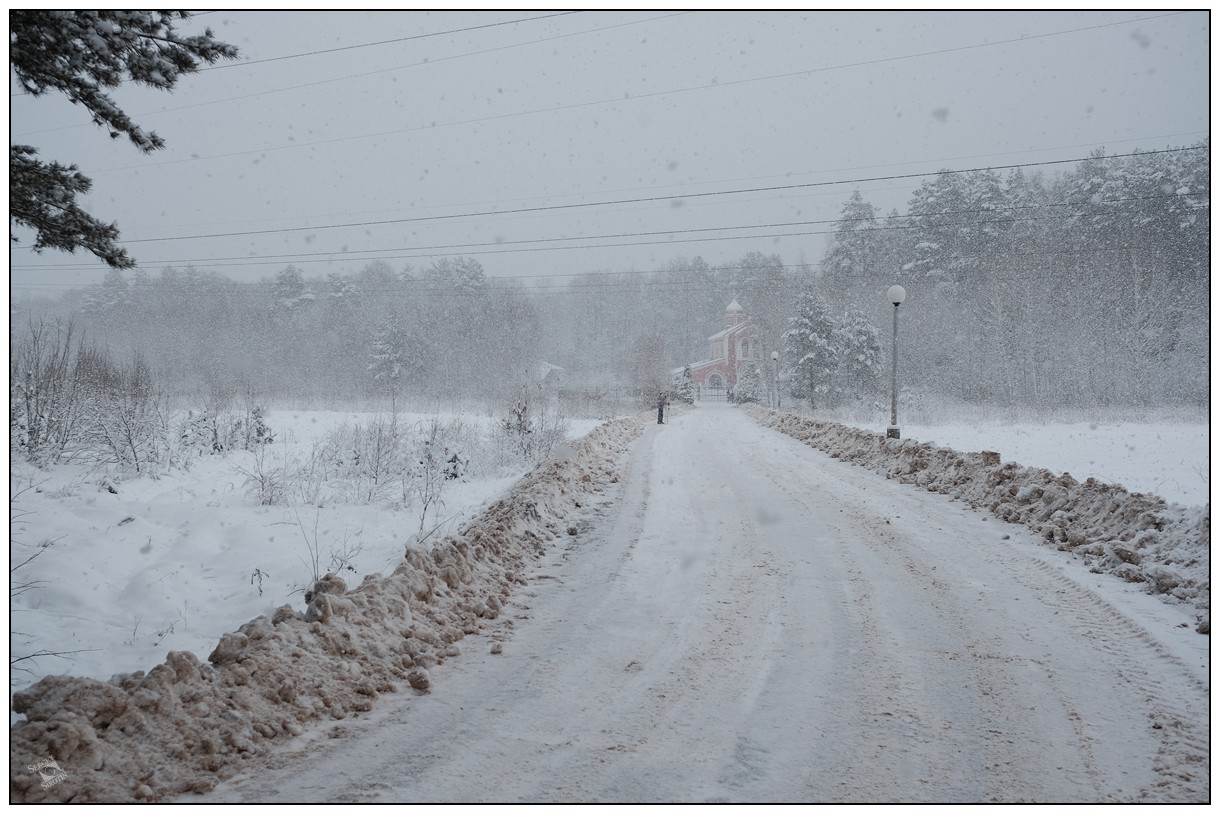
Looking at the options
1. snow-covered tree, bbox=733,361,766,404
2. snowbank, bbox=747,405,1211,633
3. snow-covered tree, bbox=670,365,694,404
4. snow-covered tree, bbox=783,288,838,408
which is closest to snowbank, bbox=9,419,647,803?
snowbank, bbox=747,405,1211,633

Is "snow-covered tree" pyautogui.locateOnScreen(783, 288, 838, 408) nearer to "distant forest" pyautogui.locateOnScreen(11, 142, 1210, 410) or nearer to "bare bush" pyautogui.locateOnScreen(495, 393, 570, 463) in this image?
"distant forest" pyautogui.locateOnScreen(11, 142, 1210, 410)

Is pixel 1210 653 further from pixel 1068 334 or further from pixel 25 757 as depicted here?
pixel 1068 334

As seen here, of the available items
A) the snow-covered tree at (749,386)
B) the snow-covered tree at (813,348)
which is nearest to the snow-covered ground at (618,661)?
the snow-covered tree at (813,348)

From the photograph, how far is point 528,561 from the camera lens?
5883 millimetres

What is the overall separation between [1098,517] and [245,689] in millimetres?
7361

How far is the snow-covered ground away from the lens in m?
2.55

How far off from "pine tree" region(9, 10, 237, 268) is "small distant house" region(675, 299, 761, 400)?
6176 cm

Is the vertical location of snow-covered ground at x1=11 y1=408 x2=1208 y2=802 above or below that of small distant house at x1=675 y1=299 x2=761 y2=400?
below

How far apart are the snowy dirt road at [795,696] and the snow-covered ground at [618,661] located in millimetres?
16

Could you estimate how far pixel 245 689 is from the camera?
3.00 m

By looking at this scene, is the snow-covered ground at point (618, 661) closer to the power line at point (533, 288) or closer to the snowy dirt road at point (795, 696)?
the snowy dirt road at point (795, 696)

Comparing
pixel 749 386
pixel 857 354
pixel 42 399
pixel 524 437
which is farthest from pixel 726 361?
pixel 42 399

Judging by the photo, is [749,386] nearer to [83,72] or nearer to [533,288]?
[533,288]

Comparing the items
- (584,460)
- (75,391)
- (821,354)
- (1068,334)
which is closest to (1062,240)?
(1068,334)
